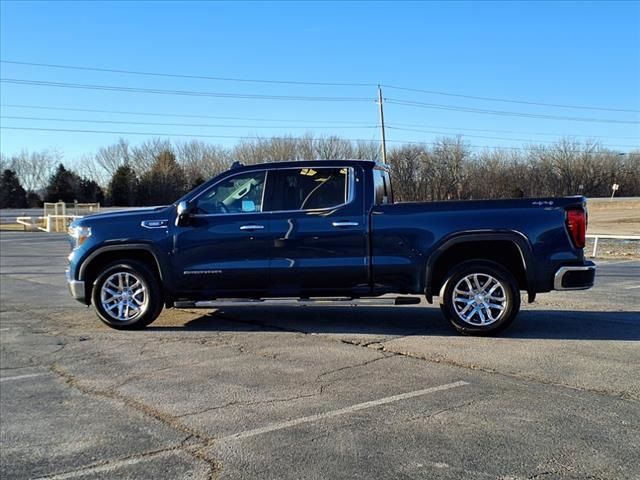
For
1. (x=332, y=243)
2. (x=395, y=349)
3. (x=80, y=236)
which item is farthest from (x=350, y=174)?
(x=80, y=236)

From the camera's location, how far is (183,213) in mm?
7703

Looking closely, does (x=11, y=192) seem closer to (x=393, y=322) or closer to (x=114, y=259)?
(x=114, y=259)

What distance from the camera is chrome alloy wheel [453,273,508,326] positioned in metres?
7.21

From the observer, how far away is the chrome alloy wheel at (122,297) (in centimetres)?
794

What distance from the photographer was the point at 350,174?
7.68 meters

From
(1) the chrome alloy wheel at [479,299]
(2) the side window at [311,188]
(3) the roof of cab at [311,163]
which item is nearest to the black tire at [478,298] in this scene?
(1) the chrome alloy wheel at [479,299]

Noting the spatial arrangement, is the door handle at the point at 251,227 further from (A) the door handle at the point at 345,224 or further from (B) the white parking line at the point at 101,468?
(B) the white parking line at the point at 101,468

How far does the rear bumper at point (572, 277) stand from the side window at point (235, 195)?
3.62 m

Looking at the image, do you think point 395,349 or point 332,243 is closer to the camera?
point 395,349

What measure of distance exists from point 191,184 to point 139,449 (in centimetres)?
7948

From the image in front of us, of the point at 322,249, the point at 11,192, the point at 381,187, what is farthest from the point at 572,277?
the point at 11,192

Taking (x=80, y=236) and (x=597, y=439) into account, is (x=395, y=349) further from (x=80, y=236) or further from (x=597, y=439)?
(x=80, y=236)

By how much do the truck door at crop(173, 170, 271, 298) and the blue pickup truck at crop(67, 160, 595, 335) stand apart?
0.01m

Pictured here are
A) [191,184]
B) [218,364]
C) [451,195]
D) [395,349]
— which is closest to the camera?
[218,364]
